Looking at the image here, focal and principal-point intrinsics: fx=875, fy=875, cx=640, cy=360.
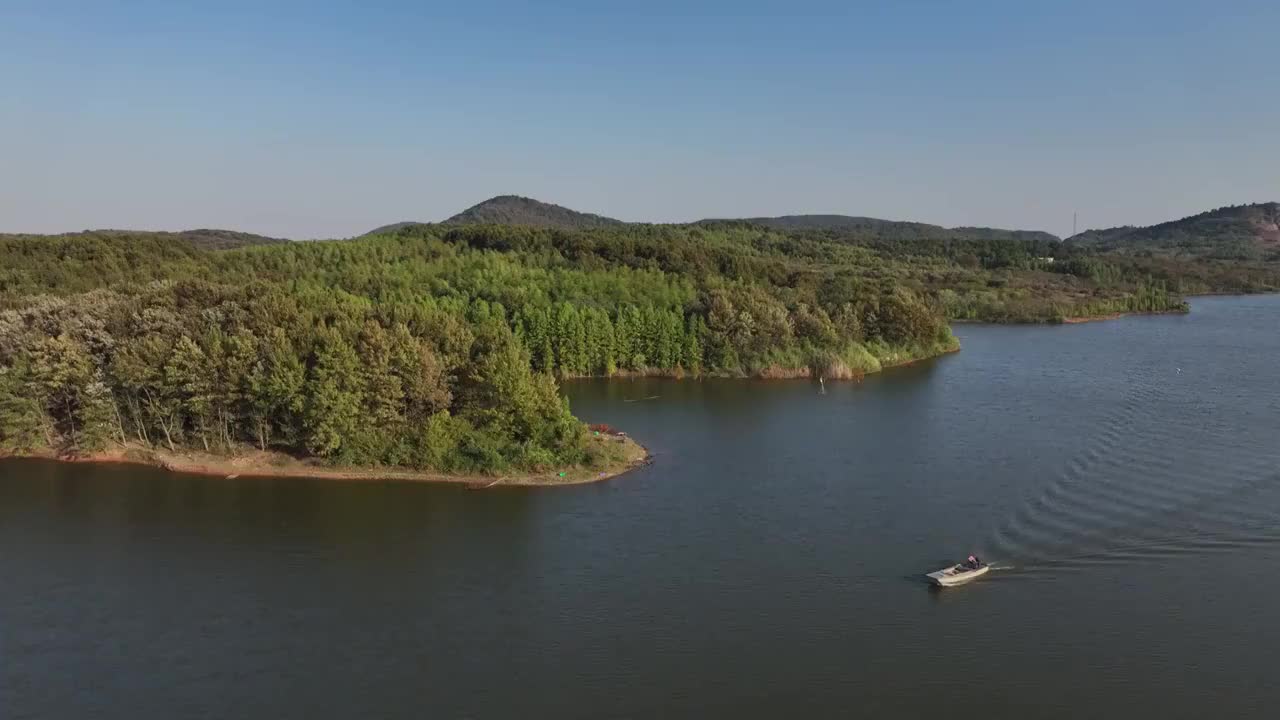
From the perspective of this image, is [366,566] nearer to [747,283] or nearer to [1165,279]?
[747,283]

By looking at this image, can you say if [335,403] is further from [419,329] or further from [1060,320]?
[1060,320]

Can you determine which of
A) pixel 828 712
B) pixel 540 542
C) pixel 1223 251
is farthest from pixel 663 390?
pixel 1223 251

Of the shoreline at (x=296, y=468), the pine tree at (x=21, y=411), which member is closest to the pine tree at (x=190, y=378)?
the shoreline at (x=296, y=468)

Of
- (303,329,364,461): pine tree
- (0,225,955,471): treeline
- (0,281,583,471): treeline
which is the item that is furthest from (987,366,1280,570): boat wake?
(303,329,364,461): pine tree

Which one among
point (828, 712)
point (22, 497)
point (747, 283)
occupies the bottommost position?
point (828, 712)

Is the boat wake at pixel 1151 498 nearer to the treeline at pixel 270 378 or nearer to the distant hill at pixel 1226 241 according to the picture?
the treeline at pixel 270 378
